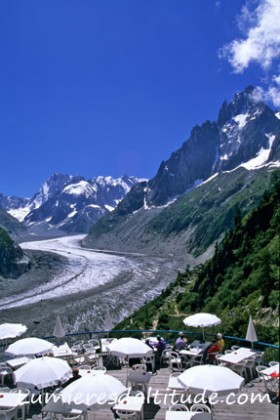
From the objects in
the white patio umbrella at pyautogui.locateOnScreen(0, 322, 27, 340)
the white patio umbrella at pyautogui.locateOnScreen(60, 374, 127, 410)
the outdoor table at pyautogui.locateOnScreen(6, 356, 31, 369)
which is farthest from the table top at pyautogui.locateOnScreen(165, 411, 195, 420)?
the white patio umbrella at pyautogui.locateOnScreen(0, 322, 27, 340)

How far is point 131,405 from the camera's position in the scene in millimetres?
14344

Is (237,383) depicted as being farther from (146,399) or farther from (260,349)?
(260,349)

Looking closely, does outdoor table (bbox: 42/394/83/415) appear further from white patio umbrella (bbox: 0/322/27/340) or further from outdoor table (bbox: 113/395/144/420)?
white patio umbrella (bbox: 0/322/27/340)

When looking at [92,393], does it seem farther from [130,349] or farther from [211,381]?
[130,349]

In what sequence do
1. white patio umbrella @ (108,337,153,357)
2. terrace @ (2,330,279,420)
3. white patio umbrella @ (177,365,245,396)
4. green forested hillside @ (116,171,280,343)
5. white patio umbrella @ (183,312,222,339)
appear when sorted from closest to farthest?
white patio umbrella @ (177,365,245,396)
terrace @ (2,330,279,420)
white patio umbrella @ (108,337,153,357)
white patio umbrella @ (183,312,222,339)
green forested hillside @ (116,171,280,343)

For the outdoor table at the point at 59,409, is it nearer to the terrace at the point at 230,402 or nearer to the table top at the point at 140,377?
the terrace at the point at 230,402

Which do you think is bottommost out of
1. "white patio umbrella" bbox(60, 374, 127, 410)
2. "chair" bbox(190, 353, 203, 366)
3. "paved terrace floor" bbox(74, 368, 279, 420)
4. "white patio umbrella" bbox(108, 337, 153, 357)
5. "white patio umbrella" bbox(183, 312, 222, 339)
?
"paved terrace floor" bbox(74, 368, 279, 420)

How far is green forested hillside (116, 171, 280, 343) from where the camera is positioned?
27.0m

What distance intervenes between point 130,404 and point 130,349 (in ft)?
12.9

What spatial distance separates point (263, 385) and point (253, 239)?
Result: 27483 millimetres

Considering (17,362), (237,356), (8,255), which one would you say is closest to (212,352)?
(237,356)

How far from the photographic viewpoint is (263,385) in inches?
648

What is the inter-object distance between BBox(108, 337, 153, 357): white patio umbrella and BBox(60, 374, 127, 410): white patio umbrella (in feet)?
15.5

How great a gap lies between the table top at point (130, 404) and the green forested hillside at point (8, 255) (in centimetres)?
11341
